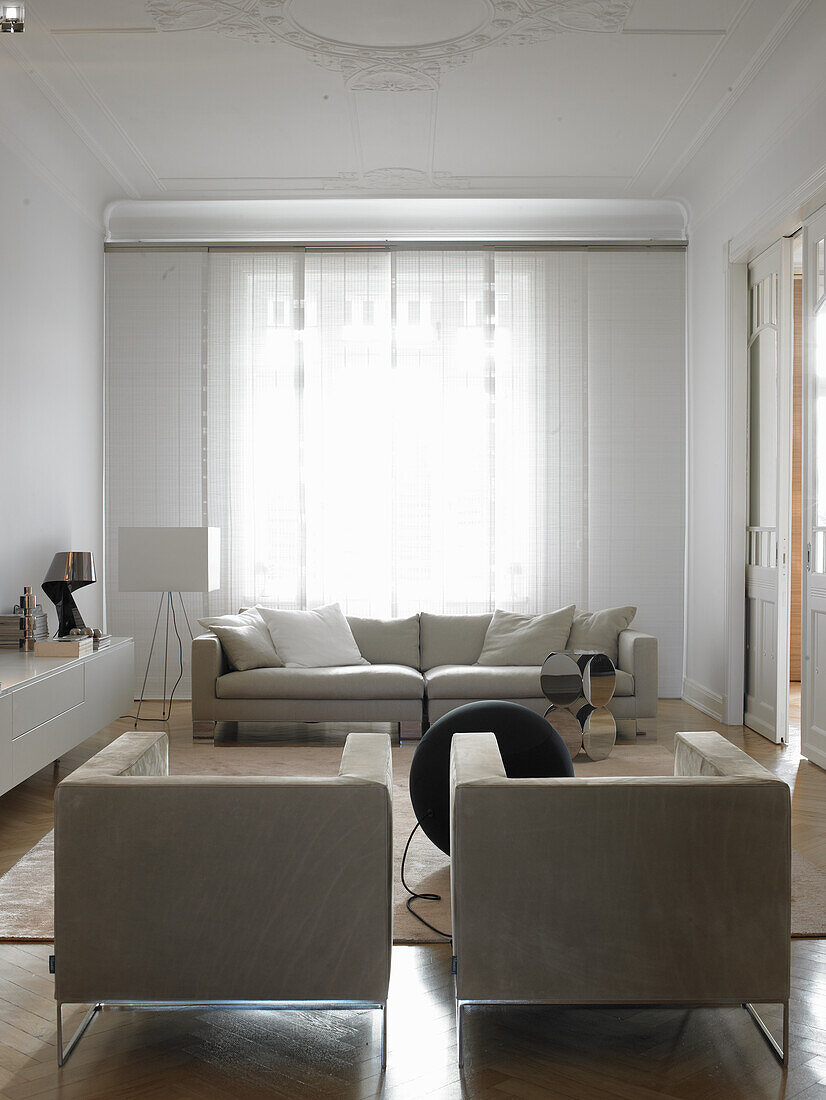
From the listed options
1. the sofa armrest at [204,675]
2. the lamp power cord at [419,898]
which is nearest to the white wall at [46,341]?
the sofa armrest at [204,675]

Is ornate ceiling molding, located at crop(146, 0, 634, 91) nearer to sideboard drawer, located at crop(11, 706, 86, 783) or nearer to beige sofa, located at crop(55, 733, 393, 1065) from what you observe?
sideboard drawer, located at crop(11, 706, 86, 783)

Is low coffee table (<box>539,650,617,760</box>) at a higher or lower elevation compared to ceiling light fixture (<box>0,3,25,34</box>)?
lower

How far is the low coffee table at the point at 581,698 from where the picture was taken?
455cm

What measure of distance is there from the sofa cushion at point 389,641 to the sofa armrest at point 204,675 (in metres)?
1.01

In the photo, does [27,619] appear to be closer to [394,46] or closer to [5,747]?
[5,747]

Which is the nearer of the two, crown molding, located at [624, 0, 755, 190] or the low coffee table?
crown molding, located at [624, 0, 755, 190]

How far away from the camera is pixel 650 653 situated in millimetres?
5250

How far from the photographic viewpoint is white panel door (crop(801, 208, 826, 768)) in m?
4.57

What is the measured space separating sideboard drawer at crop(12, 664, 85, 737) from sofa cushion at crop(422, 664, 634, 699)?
1891mm

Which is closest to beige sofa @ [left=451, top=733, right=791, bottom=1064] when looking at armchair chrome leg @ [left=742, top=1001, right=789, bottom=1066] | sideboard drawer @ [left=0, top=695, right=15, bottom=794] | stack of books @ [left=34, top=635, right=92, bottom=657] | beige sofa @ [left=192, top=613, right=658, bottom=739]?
armchair chrome leg @ [left=742, top=1001, right=789, bottom=1066]

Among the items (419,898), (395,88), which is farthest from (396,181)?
(419,898)

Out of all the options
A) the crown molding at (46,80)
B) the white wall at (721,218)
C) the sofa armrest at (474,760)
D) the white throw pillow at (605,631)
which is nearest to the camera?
the sofa armrest at (474,760)

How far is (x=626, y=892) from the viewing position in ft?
6.43

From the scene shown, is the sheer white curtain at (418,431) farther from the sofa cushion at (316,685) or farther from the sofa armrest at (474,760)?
the sofa armrest at (474,760)
